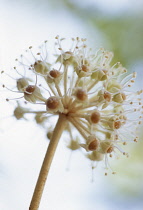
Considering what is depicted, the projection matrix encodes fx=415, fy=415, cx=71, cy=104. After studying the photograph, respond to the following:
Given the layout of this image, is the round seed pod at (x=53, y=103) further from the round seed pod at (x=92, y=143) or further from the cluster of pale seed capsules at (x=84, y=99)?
the round seed pod at (x=92, y=143)

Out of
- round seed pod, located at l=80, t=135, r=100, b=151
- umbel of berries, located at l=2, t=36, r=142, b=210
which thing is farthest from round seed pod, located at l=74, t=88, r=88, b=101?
round seed pod, located at l=80, t=135, r=100, b=151

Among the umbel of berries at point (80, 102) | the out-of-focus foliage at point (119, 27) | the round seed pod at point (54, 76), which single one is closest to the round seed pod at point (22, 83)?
the umbel of berries at point (80, 102)

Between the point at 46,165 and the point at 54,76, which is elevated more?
the point at 54,76

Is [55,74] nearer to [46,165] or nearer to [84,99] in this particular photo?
[84,99]

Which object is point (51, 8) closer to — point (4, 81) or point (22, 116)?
point (4, 81)

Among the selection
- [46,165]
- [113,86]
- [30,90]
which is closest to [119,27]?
[113,86]

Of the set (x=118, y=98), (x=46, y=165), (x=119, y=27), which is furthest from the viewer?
(x=119, y=27)

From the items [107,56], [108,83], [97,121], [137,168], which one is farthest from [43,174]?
[137,168]
